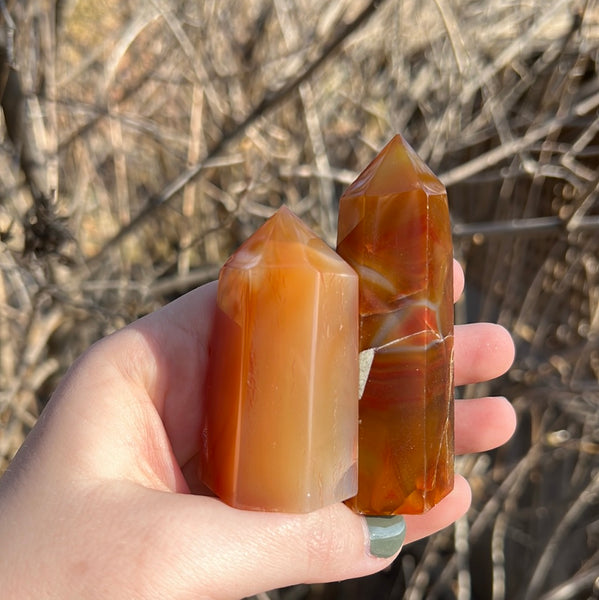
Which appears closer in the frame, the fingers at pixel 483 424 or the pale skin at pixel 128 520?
the pale skin at pixel 128 520

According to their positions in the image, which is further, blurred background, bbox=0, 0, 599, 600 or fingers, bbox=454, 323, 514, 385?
blurred background, bbox=0, 0, 599, 600

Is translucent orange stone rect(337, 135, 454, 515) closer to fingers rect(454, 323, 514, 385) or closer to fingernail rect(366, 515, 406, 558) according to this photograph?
fingernail rect(366, 515, 406, 558)

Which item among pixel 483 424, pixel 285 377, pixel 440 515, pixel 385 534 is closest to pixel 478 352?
pixel 483 424

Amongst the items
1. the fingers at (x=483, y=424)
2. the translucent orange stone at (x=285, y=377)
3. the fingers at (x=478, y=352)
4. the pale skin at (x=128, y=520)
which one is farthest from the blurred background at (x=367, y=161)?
the translucent orange stone at (x=285, y=377)

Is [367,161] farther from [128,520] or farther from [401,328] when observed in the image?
[128,520]

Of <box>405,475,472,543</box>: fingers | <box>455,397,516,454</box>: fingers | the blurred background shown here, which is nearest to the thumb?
<box>405,475,472,543</box>: fingers

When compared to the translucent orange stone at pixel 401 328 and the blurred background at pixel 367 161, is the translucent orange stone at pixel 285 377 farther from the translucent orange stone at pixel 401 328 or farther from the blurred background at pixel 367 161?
the blurred background at pixel 367 161
